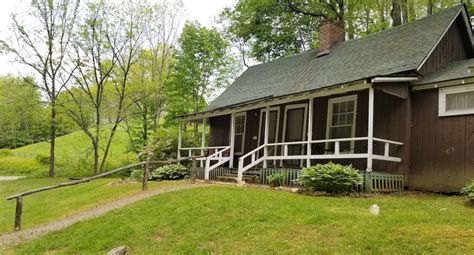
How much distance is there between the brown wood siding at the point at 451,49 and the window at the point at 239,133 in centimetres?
777

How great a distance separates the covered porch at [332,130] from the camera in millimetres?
10578

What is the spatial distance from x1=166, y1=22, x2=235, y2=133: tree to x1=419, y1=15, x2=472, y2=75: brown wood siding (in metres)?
16.3

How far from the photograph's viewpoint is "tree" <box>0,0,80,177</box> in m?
25.6

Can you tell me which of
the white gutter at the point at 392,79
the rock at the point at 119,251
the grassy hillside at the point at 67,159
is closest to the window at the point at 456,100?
the white gutter at the point at 392,79

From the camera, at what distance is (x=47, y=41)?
84.6 ft

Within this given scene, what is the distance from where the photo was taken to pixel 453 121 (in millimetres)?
9891

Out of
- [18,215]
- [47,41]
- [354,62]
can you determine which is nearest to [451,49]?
[354,62]

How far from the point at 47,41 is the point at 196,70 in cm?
1040

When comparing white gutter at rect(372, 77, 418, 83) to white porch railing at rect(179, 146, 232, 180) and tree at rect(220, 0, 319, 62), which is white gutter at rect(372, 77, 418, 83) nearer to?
white porch railing at rect(179, 146, 232, 180)

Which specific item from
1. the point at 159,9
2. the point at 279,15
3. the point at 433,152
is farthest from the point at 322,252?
the point at 159,9

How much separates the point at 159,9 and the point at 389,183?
22926 mm

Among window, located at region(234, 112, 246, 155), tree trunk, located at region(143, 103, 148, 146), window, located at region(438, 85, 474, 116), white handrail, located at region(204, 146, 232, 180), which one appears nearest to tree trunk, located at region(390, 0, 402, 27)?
window, located at region(234, 112, 246, 155)

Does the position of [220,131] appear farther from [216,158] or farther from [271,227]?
[271,227]

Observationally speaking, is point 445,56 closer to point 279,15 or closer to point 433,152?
point 433,152
